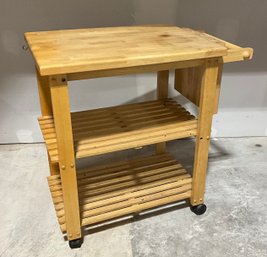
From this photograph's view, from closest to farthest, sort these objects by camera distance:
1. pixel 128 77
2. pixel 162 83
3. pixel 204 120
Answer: pixel 204 120 → pixel 162 83 → pixel 128 77

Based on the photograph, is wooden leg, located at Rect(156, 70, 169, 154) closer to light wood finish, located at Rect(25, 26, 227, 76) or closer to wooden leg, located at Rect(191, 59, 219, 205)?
light wood finish, located at Rect(25, 26, 227, 76)

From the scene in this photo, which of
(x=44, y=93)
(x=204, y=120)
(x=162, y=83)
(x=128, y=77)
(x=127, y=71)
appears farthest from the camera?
(x=128, y=77)

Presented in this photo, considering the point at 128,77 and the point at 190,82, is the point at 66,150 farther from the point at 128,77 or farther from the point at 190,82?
the point at 128,77

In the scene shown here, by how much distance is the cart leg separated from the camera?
98 centimetres

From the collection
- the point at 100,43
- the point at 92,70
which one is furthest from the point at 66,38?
the point at 92,70

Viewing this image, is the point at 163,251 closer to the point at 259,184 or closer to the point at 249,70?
the point at 259,184

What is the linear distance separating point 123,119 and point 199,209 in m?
0.42

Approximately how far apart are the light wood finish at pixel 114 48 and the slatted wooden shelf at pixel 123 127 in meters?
0.25

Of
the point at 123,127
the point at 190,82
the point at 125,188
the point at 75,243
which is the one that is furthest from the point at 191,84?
the point at 75,243

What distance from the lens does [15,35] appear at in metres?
1.42

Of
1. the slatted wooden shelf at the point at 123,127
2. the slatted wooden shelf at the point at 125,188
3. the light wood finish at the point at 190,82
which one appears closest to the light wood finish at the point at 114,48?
the light wood finish at the point at 190,82

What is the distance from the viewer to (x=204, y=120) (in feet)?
3.47

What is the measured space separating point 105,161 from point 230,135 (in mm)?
663

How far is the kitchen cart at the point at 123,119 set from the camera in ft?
2.89
